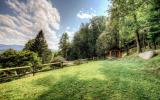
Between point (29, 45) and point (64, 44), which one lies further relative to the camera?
point (64, 44)

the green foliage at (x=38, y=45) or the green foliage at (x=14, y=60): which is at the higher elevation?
the green foliage at (x=38, y=45)

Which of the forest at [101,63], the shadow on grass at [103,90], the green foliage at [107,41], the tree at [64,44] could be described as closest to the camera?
the shadow on grass at [103,90]

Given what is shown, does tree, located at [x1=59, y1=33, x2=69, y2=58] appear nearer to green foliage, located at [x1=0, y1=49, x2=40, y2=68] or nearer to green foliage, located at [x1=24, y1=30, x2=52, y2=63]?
green foliage, located at [x1=24, y1=30, x2=52, y2=63]

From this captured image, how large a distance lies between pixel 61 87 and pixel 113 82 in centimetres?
371

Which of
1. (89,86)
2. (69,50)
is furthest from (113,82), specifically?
(69,50)

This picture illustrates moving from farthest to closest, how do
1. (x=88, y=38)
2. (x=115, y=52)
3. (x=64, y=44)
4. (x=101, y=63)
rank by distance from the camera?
(x=64, y=44), (x=88, y=38), (x=115, y=52), (x=101, y=63)

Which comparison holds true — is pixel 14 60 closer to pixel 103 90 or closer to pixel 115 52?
pixel 115 52

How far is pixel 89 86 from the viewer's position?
12.9m

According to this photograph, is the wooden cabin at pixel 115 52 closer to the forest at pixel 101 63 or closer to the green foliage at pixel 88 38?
the forest at pixel 101 63

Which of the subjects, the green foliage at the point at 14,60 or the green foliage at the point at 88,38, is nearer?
the green foliage at the point at 14,60

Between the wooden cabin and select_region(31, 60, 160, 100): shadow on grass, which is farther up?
the wooden cabin

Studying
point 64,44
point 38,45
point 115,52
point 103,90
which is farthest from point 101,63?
point 64,44

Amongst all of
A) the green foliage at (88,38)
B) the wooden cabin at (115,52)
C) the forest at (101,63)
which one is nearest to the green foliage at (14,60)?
the forest at (101,63)

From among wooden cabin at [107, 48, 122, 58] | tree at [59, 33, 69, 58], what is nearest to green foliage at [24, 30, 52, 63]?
tree at [59, 33, 69, 58]
